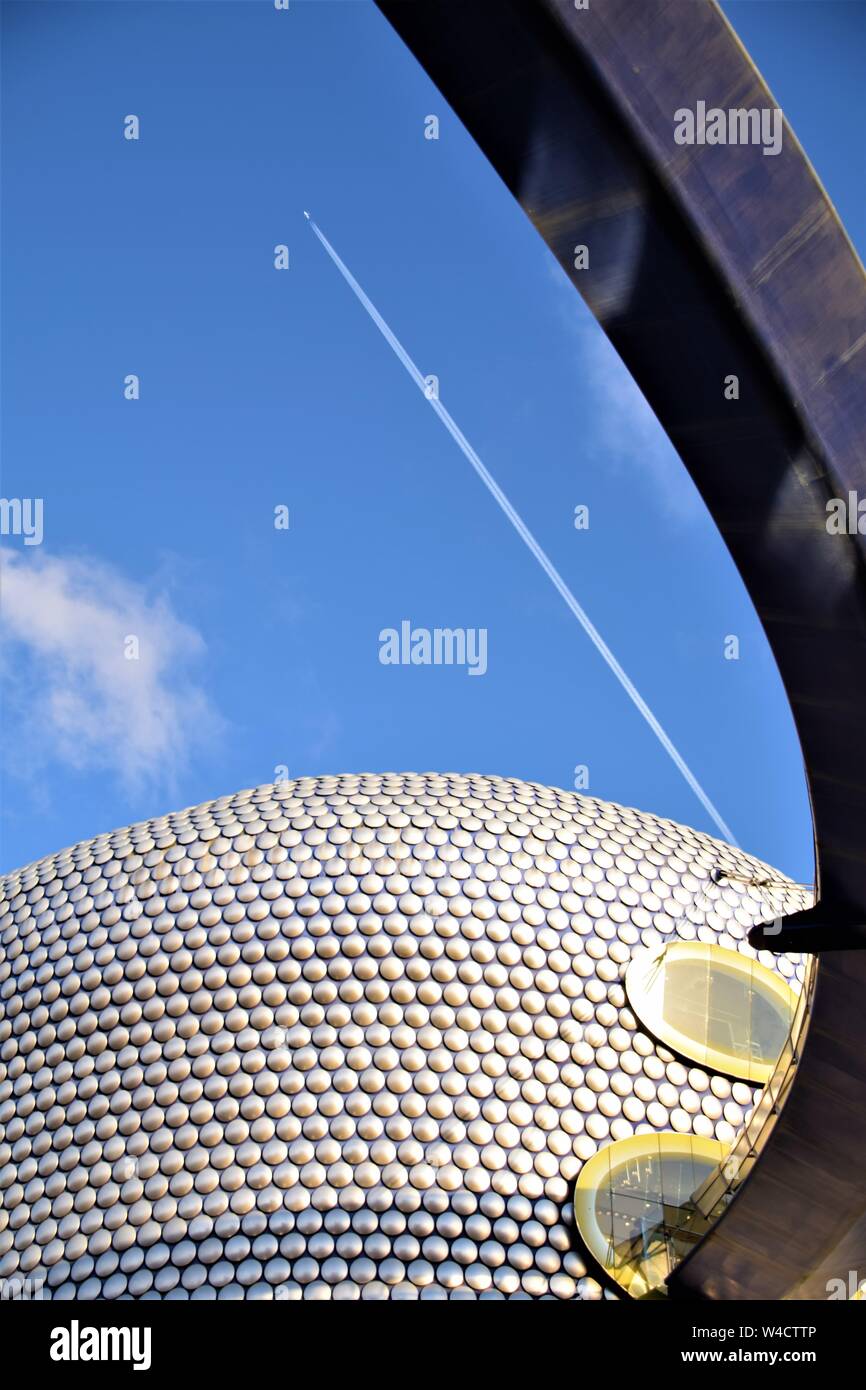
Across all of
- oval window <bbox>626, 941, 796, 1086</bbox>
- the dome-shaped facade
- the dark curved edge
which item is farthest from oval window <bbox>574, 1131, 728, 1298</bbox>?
the dark curved edge

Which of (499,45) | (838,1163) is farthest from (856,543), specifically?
(838,1163)

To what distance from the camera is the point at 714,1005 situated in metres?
18.6

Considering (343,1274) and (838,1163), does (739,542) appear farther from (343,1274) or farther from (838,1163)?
(343,1274)

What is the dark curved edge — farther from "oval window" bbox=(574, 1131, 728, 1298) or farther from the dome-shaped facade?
the dome-shaped facade

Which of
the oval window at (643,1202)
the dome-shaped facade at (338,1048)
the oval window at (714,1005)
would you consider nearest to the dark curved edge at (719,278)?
the oval window at (643,1202)

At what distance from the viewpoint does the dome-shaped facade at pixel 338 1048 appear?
15.3 metres

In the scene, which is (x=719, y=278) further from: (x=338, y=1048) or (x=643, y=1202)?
(x=338, y=1048)

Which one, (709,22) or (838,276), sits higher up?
(709,22)

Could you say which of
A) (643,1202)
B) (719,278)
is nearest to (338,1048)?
(643,1202)

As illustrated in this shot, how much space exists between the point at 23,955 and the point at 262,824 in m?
4.07

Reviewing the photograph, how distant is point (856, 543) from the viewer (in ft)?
26.2

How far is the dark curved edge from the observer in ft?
21.2

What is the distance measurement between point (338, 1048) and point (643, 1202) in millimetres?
4279
